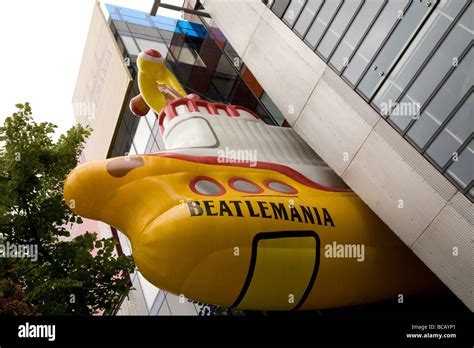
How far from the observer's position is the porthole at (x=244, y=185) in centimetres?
1286

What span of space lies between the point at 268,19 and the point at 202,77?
6.82m

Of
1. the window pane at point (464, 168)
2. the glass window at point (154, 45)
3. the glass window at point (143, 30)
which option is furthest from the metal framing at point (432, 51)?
the glass window at point (143, 30)

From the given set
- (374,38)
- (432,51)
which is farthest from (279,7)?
(432,51)

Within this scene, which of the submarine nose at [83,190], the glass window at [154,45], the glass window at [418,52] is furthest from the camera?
the glass window at [154,45]

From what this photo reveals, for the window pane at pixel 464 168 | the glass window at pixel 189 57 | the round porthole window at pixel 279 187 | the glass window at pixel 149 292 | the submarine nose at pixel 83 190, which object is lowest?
the glass window at pixel 149 292

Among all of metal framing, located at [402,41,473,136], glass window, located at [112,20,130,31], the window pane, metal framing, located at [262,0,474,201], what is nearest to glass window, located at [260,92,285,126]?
metal framing, located at [262,0,474,201]

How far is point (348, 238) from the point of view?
13281 millimetres

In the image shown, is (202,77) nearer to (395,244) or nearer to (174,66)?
(174,66)

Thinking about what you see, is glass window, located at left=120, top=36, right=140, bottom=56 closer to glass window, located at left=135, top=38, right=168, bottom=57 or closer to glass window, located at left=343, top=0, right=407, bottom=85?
glass window, located at left=135, top=38, right=168, bottom=57

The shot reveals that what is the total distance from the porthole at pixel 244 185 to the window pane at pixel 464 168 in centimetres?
387

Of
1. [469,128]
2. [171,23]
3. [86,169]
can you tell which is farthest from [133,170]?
[171,23]

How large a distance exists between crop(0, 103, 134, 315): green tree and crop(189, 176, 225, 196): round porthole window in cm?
369

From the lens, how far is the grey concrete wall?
1247cm

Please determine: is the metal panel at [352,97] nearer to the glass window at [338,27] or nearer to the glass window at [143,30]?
the glass window at [338,27]
